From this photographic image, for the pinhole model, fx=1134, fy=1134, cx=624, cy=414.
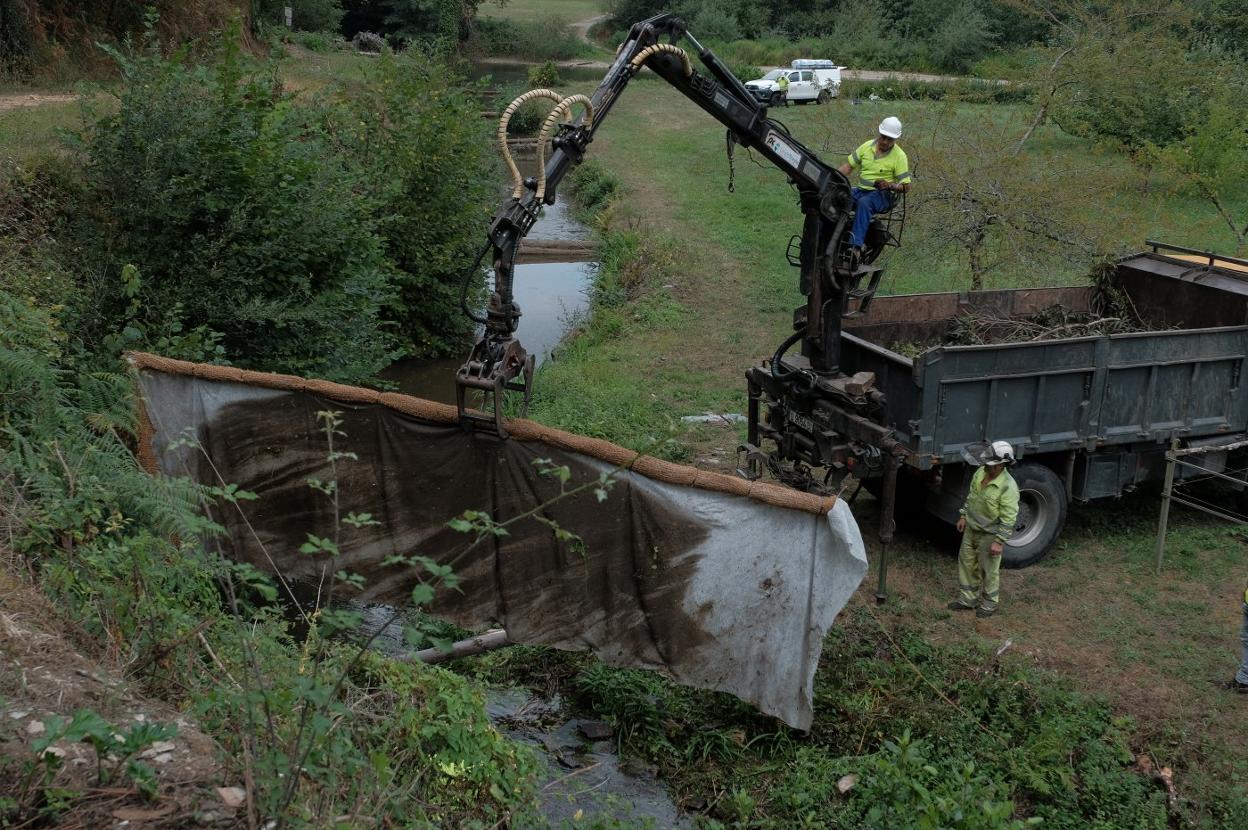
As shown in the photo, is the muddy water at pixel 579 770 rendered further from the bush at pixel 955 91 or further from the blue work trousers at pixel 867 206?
the bush at pixel 955 91

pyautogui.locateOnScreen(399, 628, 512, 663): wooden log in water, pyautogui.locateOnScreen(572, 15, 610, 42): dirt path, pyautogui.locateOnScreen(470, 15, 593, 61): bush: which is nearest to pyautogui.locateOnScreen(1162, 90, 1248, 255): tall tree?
pyautogui.locateOnScreen(399, 628, 512, 663): wooden log in water

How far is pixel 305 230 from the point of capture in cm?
1157

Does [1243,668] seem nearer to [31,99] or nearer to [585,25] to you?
[31,99]

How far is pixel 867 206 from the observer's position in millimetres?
10133

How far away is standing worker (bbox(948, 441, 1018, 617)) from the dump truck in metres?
0.42

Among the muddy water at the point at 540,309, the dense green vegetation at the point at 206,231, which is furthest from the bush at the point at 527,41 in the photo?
the dense green vegetation at the point at 206,231

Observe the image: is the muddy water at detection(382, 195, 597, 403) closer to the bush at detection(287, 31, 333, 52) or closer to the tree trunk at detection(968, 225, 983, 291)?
the tree trunk at detection(968, 225, 983, 291)

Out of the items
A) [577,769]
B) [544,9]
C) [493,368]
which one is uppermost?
[544,9]

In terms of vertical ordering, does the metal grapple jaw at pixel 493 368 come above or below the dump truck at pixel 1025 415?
above

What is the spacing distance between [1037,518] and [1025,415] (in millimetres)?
979

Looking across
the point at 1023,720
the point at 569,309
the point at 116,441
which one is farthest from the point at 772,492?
the point at 569,309

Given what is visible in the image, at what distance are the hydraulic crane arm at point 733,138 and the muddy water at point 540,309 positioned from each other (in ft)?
18.5

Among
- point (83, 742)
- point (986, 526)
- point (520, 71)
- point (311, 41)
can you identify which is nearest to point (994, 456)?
point (986, 526)

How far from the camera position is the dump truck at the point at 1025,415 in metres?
9.31
